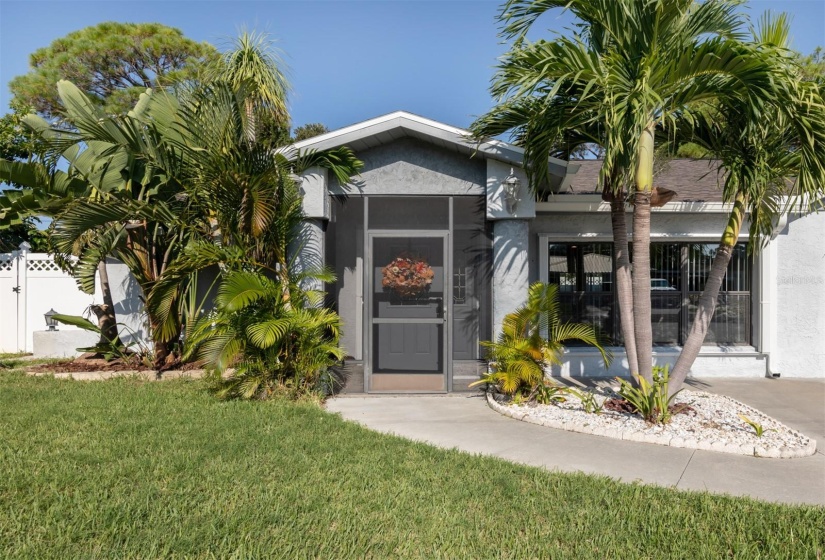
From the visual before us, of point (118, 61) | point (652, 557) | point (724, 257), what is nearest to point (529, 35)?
point (724, 257)

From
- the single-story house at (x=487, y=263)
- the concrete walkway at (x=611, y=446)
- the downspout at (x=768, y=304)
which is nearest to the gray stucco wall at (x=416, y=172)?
the single-story house at (x=487, y=263)

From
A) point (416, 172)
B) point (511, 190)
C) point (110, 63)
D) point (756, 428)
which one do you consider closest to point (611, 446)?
point (756, 428)

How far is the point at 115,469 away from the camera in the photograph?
4.22m

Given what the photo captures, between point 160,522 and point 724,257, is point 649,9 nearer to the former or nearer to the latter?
point 724,257

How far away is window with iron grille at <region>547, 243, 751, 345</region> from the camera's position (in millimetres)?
9164

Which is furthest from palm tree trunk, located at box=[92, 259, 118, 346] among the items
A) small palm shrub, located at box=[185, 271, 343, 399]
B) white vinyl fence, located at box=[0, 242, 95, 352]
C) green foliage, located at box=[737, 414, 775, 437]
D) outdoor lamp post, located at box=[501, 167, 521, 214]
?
green foliage, located at box=[737, 414, 775, 437]

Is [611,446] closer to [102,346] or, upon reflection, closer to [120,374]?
[120,374]

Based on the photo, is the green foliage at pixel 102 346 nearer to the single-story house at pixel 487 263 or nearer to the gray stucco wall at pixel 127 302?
the gray stucco wall at pixel 127 302

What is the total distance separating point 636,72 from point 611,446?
3.99 metres

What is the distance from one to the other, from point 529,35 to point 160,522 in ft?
19.5

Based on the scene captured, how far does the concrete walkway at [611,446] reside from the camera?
433cm

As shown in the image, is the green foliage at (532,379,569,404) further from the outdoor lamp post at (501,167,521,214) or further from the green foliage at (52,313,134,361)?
the green foliage at (52,313,134,361)

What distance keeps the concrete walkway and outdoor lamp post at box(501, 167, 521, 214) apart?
2.87 m

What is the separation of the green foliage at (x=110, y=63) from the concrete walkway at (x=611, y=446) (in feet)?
58.1
